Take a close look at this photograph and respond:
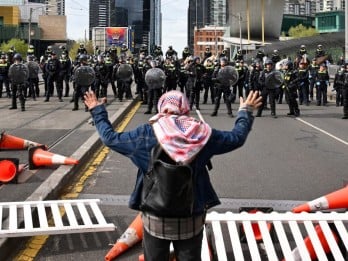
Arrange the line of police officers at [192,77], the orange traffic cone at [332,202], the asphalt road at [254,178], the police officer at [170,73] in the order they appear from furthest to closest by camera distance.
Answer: the police officer at [170,73]
the line of police officers at [192,77]
the orange traffic cone at [332,202]
the asphalt road at [254,178]

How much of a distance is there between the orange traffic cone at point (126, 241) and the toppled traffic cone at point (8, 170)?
9.30 feet

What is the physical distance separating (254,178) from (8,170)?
3.62 metres

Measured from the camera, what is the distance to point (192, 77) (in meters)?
19.6

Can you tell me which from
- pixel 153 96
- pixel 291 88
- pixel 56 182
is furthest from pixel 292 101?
pixel 56 182

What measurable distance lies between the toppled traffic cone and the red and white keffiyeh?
472 cm

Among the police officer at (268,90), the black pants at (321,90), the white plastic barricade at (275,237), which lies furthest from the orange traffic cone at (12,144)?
the black pants at (321,90)

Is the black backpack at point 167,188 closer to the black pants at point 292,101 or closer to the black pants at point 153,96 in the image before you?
the black pants at point 153,96

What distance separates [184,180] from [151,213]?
1.13ft

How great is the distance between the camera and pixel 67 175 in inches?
317

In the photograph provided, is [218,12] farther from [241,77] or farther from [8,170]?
[8,170]

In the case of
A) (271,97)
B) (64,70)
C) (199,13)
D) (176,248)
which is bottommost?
(176,248)

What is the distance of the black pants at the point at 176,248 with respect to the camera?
351 centimetres

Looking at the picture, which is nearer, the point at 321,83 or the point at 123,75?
the point at 123,75

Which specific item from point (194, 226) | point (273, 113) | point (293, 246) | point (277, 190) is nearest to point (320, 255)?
point (293, 246)
